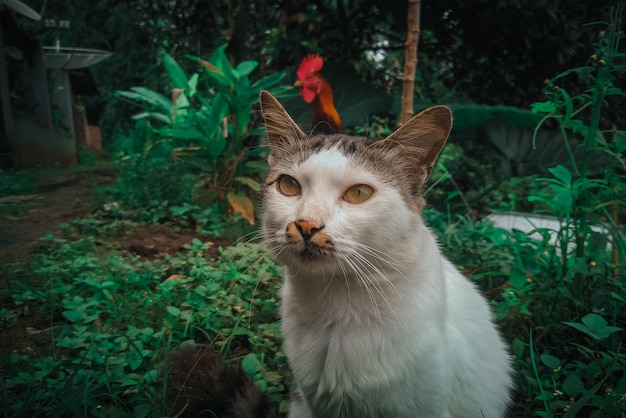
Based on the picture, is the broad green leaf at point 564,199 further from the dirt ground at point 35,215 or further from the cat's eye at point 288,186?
the dirt ground at point 35,215

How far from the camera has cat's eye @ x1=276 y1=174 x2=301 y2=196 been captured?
4.53 ft

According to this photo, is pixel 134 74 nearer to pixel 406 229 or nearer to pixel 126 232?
pixel 126 232

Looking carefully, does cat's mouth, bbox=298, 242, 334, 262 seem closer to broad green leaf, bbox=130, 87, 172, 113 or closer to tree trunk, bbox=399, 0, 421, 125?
tree trunk, bbox=399, 0, 421, 125

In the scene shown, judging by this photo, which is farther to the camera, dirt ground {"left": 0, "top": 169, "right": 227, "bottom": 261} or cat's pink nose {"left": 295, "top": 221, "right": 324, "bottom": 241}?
dirt ground {"left": 0, "top": 169, "right": 227, "bottom": 261}

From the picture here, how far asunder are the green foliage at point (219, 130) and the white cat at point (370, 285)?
198 cm

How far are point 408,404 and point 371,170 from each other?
72 cm

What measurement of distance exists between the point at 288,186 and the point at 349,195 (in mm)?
226

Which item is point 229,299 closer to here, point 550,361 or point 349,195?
point 349,195

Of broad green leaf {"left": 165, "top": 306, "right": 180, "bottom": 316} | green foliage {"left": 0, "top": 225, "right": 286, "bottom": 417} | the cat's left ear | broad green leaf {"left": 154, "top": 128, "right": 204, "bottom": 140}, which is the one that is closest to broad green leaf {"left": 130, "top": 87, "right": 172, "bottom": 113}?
broad green leaf {"left": 154, "top": 128, "right": 204, "bottom": 140}

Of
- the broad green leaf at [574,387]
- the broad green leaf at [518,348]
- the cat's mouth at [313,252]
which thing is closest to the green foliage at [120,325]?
the cat's mouth at [313,252]

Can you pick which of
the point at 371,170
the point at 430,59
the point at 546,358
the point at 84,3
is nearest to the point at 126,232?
the point at 84,3

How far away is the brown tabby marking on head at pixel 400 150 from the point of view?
4.29ft

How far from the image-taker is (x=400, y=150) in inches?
54.8

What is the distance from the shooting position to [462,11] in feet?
12.0
